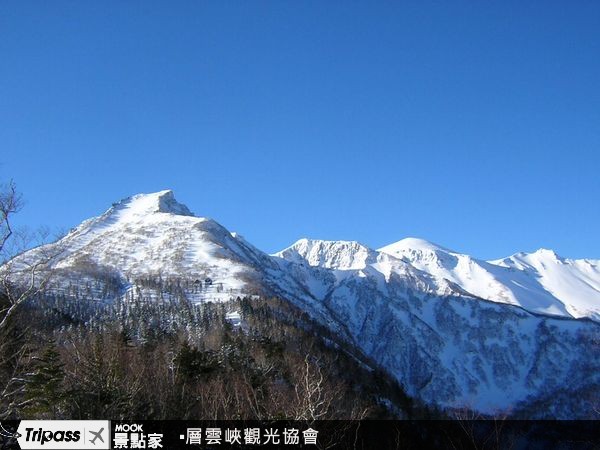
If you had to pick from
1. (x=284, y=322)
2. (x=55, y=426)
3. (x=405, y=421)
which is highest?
(x=284, y=322)

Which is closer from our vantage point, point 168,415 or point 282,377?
point 168,415

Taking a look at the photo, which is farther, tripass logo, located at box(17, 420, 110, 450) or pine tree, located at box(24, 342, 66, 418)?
pine tree, located at box(24, 342, 66, 418)

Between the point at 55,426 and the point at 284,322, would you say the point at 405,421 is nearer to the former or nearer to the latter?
the point at 284,322

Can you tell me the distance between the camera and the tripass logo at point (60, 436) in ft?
62.1

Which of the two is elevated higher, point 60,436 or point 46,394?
point 46,394

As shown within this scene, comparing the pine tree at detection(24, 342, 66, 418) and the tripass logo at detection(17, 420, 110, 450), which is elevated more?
the pine tree at detection(24, 342, 66, 418)

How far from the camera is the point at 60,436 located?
19.0m

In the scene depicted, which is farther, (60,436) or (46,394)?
(46,394)

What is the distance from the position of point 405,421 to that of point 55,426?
4432 inches

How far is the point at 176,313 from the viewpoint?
185500 mm

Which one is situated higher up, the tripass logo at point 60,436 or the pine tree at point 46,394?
the pine tree at point 46,394

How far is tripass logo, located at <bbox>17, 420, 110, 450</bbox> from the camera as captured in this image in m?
18.9

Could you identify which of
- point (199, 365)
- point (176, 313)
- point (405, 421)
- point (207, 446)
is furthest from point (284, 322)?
point (207, 446)

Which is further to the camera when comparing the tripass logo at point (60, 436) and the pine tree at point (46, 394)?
the pine tree at point (46, 394)
